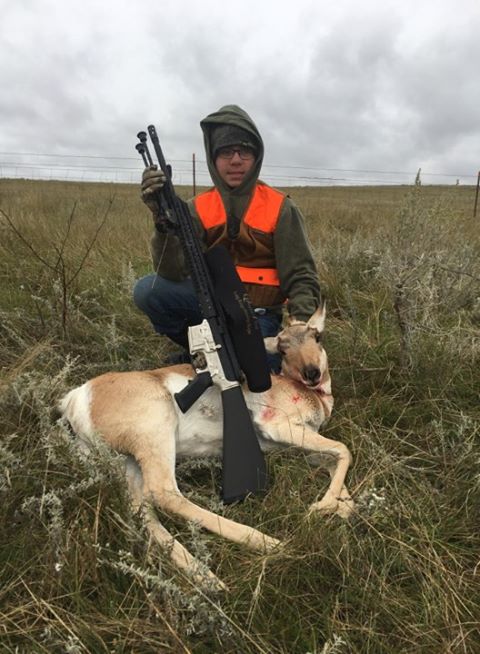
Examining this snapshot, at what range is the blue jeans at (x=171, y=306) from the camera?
12.6 feet

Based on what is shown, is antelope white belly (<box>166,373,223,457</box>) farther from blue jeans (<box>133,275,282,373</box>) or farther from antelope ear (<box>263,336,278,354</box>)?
blue jeans (<box>133,275,282,373</box>)

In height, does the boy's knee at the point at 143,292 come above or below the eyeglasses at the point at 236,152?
below

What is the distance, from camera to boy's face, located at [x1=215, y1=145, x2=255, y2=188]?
3.72 meters

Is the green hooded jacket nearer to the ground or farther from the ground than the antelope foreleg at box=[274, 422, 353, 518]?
farther from the ground

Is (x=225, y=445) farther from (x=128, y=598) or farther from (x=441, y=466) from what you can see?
(x=441, y=466)

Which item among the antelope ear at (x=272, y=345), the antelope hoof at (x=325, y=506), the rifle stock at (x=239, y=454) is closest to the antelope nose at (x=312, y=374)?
the antelope ear at (x=272, y=345)

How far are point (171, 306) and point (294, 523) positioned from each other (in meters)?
2.15

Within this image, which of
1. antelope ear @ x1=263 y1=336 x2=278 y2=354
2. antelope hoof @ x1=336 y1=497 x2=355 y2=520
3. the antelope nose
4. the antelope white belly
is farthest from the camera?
antelope ear @ x1=263 y1=336 x2=278 y2=354

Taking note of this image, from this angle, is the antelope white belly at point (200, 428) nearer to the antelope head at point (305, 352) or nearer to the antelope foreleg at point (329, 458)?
the antelope foreleg at point (329, 458)

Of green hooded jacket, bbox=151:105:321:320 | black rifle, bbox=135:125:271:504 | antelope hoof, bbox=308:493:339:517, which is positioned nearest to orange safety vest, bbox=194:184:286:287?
green hooded jacket, bbox=151:105:321:320

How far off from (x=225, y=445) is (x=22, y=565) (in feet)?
3.54

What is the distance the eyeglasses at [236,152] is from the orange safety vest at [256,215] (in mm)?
254

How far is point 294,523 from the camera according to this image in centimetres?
219

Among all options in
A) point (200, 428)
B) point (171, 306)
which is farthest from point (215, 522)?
point (171, 306)
